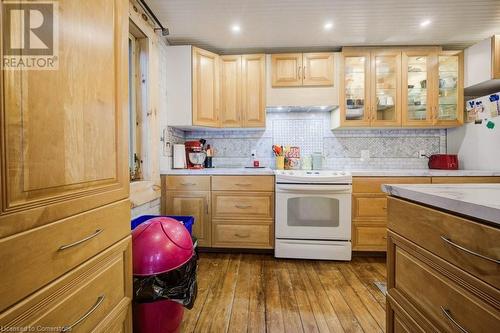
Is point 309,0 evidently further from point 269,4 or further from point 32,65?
point 32,65

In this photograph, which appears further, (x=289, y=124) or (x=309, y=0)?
(x=289, y=124)

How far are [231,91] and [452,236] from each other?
2461 mm

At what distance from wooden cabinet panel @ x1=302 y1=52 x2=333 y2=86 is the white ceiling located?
0.14 meters

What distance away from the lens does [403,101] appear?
2582 mm

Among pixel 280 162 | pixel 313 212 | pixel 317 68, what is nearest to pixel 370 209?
pixel 313 212

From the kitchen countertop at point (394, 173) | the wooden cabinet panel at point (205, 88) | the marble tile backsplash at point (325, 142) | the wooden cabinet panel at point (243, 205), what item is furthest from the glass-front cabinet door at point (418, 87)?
the wooden cabinet panel at point (205, 88)

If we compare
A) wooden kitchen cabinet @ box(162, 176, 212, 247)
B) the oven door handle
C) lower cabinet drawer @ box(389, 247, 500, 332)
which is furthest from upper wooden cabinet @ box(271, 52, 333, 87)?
lower cabinet drawer @ box(389, 247, 500, 332)

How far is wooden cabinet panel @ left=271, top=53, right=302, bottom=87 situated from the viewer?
8.68 feet

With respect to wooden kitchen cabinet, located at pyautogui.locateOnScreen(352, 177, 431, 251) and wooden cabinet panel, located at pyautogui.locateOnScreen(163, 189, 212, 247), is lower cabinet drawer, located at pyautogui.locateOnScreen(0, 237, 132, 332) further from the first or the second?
wooden kitchen cabinet, located at pyautogui.locateOnScreen(352, 177, 431, 251)

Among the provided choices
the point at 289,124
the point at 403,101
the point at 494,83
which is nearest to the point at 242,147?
the point at 289,124

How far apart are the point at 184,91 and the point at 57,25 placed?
195 cm

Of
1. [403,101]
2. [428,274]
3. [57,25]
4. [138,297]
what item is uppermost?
[403,101]

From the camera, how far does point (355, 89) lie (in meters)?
2.64

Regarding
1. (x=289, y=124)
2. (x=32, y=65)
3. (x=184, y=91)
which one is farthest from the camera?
(x=289, y=124)
